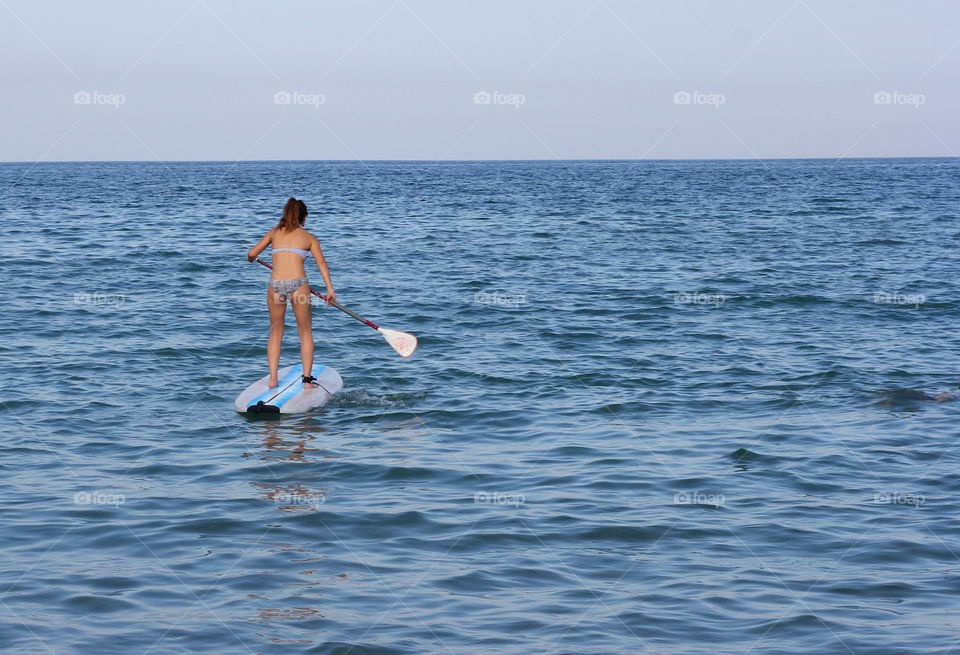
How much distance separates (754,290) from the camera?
2206 cm

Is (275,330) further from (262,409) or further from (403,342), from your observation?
(403,342)

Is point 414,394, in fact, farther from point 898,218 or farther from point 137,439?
point 898,218

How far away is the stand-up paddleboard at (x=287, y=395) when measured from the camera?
37.8 feet

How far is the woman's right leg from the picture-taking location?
11.8 m

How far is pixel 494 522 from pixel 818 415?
16.9 ft

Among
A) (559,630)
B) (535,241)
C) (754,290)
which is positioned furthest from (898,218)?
(559,630)

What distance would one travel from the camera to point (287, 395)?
1181 cm

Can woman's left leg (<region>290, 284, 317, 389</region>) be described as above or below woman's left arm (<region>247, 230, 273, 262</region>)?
below

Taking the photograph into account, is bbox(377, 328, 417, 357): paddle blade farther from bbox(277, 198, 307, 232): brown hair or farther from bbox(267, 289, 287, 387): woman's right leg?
bbox(277, 198, 307, 232): brown hair

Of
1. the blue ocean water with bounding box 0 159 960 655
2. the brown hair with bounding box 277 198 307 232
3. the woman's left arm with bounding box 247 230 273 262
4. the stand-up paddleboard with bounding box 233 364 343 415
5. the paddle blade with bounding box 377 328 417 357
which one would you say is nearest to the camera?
the blue ocean water with bounding box 0 159 960 655

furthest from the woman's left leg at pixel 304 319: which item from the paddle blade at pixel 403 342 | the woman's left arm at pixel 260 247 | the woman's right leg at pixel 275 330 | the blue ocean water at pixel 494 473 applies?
the paddle blade at pixel 403 342

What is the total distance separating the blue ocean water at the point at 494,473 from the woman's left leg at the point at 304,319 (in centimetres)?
98

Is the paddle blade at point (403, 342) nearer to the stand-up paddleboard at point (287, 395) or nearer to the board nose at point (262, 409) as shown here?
the stand-up paddleboard at point (287, 395)

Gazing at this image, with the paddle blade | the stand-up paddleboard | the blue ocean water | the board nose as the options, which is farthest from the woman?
the paddle blade
